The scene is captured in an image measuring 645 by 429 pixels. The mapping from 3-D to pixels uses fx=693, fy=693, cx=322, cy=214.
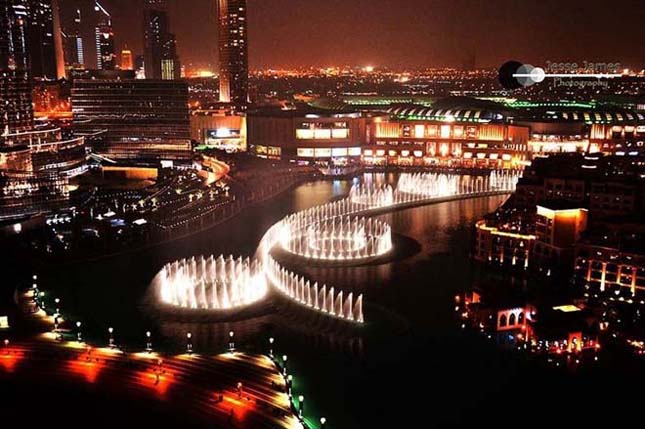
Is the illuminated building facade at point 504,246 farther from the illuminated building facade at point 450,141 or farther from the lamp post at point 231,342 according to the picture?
the illuminated building facade at point 450,141

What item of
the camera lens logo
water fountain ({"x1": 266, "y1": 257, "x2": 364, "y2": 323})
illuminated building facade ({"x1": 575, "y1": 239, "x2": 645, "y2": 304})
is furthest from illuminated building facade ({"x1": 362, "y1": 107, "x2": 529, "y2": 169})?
the camera lens logo

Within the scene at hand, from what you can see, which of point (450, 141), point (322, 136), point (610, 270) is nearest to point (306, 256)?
point (610, 270)

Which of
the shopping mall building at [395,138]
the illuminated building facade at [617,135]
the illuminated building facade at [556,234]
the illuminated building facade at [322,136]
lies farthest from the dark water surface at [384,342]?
the illuminated building facade at [617,135]

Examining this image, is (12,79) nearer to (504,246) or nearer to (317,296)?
(317,296)

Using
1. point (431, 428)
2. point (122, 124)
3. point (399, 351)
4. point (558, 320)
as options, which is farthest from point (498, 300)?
point (122, 124)

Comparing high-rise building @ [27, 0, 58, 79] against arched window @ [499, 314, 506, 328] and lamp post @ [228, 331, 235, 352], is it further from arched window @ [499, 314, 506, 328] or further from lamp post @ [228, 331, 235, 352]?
arched window @ [499, 314, 506, 328]

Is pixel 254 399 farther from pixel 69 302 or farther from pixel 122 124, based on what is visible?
pixel 122 124
